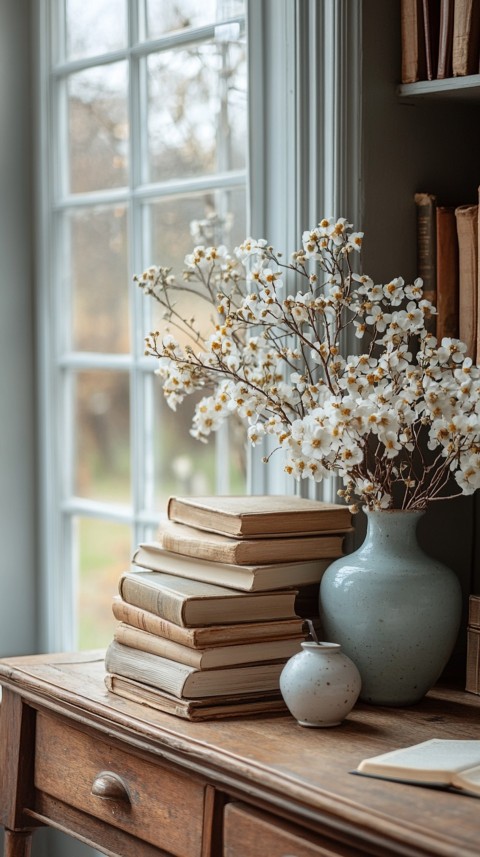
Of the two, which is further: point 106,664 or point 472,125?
point 472,125

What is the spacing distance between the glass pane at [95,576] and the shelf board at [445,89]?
109 cm

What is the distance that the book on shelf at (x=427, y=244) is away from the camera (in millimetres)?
1884

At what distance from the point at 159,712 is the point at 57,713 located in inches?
9.6

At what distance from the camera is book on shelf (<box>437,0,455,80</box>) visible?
1766 millimetres

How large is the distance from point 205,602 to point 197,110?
1067 mm

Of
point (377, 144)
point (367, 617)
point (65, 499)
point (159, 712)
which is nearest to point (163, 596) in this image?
point (159, 712)

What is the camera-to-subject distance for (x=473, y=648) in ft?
5.82

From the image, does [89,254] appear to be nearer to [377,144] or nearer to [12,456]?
[12,456]

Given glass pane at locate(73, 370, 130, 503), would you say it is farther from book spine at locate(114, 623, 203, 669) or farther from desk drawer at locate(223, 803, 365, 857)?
desk drawer at locate(223, 803, 365, 857)

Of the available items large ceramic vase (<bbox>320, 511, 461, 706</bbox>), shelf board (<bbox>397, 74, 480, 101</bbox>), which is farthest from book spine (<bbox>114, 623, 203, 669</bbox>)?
shelf board (<bbox>397, 74, 480, 101</bbox>)

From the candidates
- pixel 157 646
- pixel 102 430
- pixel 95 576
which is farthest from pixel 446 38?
pixel 95 576

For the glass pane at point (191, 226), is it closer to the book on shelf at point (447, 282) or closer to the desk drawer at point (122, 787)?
the book on shelf at point (447, 282)

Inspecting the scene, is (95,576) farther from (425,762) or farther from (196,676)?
(425,762)

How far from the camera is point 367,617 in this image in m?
1.65
